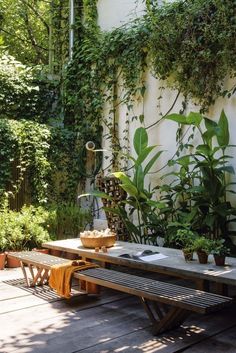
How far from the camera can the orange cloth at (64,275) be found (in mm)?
4074

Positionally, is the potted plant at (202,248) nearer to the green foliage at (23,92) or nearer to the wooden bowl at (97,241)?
the wooden bowl at (97,241)

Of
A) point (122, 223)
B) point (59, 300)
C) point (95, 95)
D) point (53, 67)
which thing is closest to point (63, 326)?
point (59, 300)

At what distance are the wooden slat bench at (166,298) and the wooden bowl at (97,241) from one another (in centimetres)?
68

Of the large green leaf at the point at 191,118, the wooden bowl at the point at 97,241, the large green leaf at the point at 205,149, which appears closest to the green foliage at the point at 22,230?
the wooden bowl at the point at 97,241

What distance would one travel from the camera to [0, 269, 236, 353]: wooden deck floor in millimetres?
3123

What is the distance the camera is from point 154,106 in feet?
21.5

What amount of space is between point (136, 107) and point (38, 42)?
21.8ft

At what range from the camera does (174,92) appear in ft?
20.5

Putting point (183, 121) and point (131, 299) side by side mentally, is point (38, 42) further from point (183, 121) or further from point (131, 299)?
point (131, 299)

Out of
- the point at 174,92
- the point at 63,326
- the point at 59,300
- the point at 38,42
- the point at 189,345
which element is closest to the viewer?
the point at 189,345

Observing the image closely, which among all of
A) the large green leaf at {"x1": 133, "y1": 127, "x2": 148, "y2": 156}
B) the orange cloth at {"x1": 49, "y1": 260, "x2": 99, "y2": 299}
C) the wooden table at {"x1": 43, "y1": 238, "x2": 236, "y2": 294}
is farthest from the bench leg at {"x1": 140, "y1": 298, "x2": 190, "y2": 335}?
the large green leaf at {"x1": 133, "y1": 127, "x2": 148, "y2": 156}

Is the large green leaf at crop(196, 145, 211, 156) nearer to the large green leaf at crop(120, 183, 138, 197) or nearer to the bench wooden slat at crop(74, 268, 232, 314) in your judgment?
the large green leaf at crop(120, 183, 138, 197)

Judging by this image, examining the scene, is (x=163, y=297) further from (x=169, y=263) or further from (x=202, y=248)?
(x=202, y=248)

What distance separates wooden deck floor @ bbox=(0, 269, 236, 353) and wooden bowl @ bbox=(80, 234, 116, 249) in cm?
56
